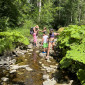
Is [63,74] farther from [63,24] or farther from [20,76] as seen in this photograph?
[63,24]

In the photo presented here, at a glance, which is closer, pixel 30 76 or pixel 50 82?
A: pixel 50 82

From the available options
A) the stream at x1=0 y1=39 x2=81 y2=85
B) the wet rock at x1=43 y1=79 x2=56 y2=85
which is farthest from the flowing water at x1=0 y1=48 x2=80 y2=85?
the wet rock at x1=43 y1=79 x2=56 y2=85

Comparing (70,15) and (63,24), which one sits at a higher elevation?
(70,15)

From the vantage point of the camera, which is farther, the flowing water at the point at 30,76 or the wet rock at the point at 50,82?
the flowing water at the point at 30,76

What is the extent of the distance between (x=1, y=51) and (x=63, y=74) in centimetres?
409

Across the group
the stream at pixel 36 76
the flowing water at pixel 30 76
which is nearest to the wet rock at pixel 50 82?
Answer: the stream at pixel 36 76

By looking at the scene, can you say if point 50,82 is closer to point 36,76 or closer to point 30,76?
point 36,76

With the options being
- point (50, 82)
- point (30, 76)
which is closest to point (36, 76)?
point (30, 76)

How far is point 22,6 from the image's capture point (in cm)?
1267

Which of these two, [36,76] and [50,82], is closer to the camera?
[50,82]

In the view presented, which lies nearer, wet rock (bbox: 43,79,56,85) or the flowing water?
wet rock (bbox: 43,79,56,85)

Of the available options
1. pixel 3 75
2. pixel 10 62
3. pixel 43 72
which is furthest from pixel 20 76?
pixel 10 62

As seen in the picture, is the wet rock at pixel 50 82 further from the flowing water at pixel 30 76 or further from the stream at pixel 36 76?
the flowing water at pixel 30 76

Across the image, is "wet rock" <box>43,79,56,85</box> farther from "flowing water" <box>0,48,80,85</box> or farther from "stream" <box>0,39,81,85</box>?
"flowing water" <box>0,48,80,85</box>
